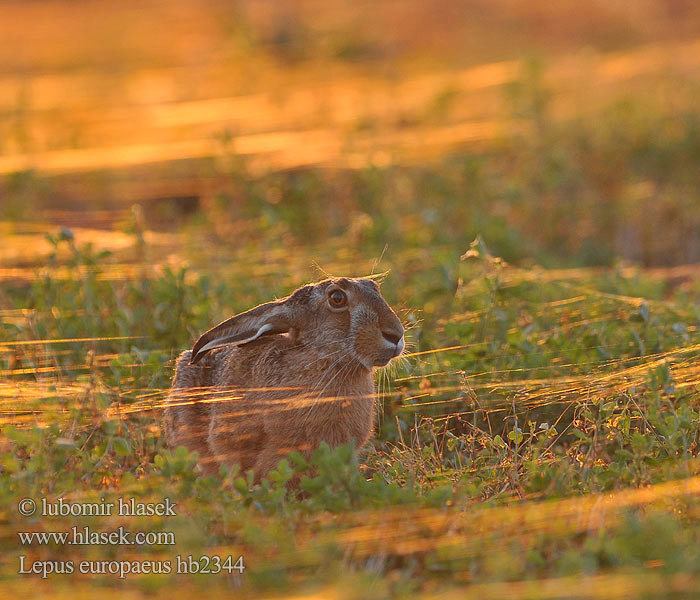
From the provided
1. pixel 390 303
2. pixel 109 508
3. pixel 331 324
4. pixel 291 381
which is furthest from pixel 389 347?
pixel 390 303

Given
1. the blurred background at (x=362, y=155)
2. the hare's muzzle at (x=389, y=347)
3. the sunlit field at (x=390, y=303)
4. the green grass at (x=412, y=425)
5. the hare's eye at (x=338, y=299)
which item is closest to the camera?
the green grass at (x=412, y=425)

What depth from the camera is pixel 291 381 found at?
4473mm

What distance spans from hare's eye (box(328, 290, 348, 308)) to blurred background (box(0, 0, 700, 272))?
242cm

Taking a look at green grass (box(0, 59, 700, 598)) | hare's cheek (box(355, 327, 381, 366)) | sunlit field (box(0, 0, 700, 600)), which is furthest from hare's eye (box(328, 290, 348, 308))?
green grass (box(0, 59, 700, 598))

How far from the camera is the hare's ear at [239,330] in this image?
14.4ft

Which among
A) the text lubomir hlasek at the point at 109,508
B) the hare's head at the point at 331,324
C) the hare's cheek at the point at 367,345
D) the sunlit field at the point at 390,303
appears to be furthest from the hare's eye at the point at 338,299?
the text lubomir hlasek at the point at 109,508

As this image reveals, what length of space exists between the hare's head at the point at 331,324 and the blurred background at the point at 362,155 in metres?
2.40

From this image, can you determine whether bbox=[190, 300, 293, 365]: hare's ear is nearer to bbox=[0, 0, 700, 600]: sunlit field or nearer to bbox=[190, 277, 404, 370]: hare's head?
bbox=[190, 277, 404, 370]: hare's head

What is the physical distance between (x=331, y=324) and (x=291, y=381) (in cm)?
31

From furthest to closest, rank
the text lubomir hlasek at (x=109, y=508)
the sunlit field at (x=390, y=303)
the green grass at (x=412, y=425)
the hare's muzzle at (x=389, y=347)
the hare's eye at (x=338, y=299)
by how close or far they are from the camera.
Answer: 1. the hare's eye at (x=338, y=299)
2. the hare's muzzle at (x=389, y=347)
3. the text lubomir hlasek at (x=109, y=508)
4. the sunlit field at (x=390, y=303)
5. the green grass at (x=412, y=425)

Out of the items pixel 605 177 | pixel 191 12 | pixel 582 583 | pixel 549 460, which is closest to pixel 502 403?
pixel 549 460

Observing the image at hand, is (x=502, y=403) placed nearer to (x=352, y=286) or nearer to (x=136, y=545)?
(x=352, y=286)

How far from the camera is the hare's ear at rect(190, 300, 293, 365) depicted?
14.4ft

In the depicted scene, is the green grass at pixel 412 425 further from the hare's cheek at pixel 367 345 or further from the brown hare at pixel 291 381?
the hare's cheek at pixel 367 345
